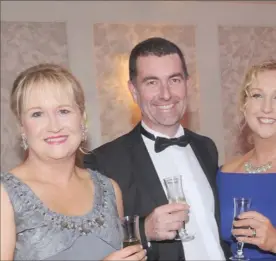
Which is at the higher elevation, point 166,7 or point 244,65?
point 166,7

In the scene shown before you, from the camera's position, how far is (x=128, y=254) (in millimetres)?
1874

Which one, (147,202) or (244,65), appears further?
(244,65)

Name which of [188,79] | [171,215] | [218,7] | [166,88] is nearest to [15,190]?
[171,215]

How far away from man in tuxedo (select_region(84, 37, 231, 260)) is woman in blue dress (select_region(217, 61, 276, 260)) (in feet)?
0.36

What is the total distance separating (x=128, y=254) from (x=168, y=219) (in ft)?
1.28

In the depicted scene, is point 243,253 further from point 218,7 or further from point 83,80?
point 83,80

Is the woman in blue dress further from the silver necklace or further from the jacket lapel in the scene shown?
the jacket lapel

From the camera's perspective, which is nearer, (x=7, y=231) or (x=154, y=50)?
(x=7, y=231)

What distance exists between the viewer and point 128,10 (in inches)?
183

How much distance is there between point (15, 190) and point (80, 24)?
285 cm

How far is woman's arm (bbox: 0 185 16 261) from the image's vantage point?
1.81m

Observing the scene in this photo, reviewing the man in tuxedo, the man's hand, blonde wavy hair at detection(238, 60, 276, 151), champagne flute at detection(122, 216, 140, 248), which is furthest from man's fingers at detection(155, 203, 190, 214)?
blonde wavy hair at detection(238, 60, 276, 151)

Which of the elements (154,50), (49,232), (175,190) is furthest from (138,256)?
(154,50)

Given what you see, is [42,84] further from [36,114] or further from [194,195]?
[194,195]
